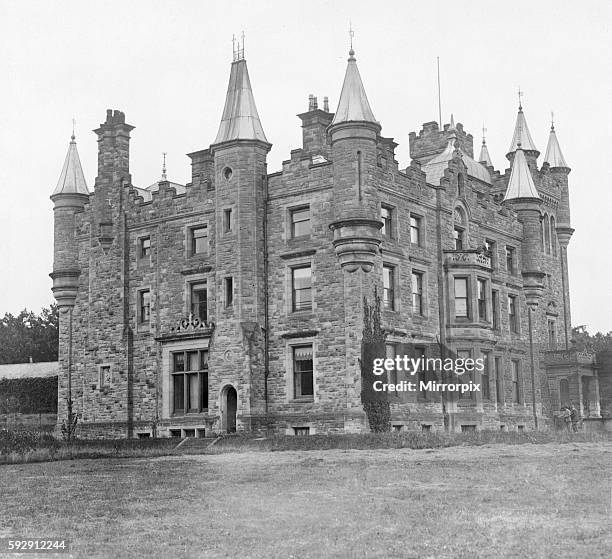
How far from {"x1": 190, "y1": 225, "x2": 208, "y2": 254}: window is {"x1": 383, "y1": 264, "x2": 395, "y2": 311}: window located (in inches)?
320

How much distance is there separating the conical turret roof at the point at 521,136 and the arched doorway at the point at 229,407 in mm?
23677

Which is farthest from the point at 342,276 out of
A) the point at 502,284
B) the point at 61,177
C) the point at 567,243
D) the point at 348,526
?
the point at 348,526

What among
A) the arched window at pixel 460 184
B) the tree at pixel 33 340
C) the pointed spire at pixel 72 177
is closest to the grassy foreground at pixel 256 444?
the arched window at pixel 460 184

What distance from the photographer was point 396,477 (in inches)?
792

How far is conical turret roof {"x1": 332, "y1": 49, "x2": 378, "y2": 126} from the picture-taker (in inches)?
1490

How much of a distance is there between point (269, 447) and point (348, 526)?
18311 mm

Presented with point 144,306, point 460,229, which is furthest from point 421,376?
point 144,306

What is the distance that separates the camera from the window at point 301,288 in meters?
39.5

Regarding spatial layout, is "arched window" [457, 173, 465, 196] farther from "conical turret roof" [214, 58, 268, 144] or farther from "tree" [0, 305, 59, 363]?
"tree" [0, 305, 59, 363]

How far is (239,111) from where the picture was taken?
133ft

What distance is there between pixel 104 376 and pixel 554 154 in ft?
94.5

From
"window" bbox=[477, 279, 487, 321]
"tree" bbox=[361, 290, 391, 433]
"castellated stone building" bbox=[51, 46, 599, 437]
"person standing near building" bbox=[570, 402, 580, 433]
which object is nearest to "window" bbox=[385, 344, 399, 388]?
"castellated stone building" bbox=[51, 46, 599, 437]
